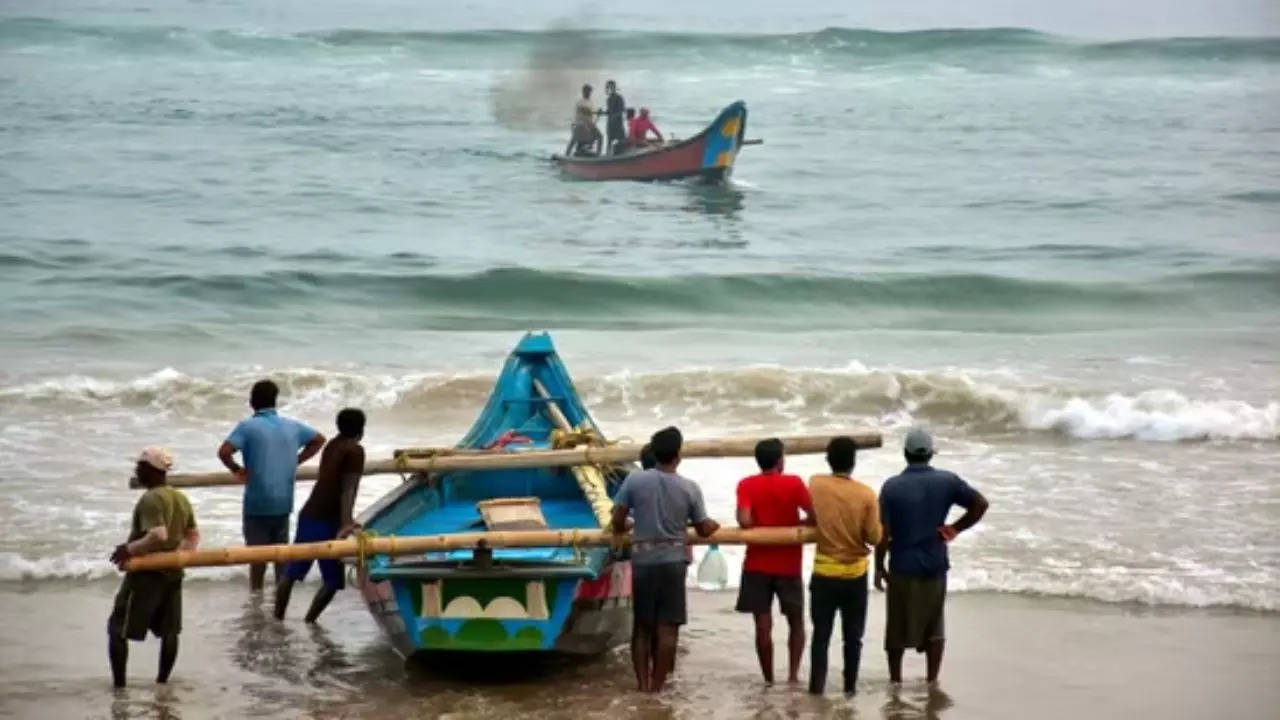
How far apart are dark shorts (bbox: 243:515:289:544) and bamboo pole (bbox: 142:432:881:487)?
213 mm

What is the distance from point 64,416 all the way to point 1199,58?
41.9 m

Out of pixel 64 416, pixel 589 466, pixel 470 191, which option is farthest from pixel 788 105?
pixel 589 466

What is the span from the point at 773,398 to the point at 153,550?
9.81m

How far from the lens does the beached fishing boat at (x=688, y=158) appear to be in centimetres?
3016

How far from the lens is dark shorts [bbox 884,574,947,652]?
8.57 metres

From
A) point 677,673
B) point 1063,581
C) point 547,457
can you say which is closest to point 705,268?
point 1063,581

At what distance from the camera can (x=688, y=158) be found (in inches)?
1198

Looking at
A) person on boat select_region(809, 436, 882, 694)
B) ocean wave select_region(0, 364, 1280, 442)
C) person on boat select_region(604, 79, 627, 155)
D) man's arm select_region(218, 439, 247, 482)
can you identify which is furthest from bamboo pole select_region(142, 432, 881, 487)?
person on boat select_region(604, 79, 627, 155)

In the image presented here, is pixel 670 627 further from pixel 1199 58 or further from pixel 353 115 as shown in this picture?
pixel 1199 58

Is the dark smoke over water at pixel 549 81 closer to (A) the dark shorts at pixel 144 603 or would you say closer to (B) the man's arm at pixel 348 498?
(B) the man's arm at pixel 348 498

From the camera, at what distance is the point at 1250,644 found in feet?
32.5

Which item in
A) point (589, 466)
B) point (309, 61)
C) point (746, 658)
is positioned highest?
point (309, 61)

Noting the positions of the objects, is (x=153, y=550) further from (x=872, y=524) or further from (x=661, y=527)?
(x=872, y=524)

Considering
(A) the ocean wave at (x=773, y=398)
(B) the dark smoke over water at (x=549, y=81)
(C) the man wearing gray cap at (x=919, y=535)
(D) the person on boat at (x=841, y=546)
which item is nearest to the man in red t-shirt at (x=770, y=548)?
(D) the person on boat at (x=841, y=546)
